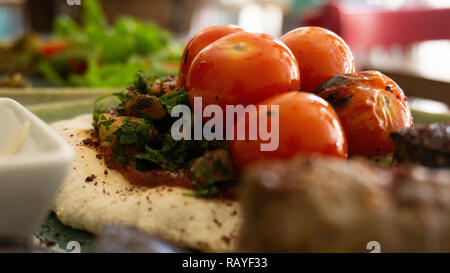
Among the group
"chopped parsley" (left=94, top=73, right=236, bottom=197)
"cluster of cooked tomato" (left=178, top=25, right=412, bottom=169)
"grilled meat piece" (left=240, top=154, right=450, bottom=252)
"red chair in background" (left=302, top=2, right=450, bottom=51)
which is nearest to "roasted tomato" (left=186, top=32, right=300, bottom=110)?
"cluster of cooked tomato" (left=178, top=25, right=412, bottom=169)

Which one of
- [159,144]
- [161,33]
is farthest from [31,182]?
[161,33]

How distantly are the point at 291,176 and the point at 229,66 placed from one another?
386mm

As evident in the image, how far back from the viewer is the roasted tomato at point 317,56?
104cm

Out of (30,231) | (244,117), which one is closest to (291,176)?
(244,117)

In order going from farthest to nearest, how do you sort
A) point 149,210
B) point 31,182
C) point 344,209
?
point 149,210 → point 31,182 → point 344,209

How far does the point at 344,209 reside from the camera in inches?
22.4

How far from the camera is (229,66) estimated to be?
916mm

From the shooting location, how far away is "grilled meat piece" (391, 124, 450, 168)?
2.49 feet

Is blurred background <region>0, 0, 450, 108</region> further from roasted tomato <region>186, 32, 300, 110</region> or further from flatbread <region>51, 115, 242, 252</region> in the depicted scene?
flatbread <region>51, 115, 242, 252</region>

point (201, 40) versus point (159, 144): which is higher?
point (201, 40)

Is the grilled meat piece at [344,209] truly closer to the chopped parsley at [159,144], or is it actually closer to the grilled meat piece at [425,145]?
the grilled meat piece at [425,145]

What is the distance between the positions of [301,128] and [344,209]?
9.3 inches

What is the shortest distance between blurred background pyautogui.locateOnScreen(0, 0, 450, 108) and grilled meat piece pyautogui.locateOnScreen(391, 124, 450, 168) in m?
0.64

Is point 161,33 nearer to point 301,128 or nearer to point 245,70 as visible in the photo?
point 245,70
